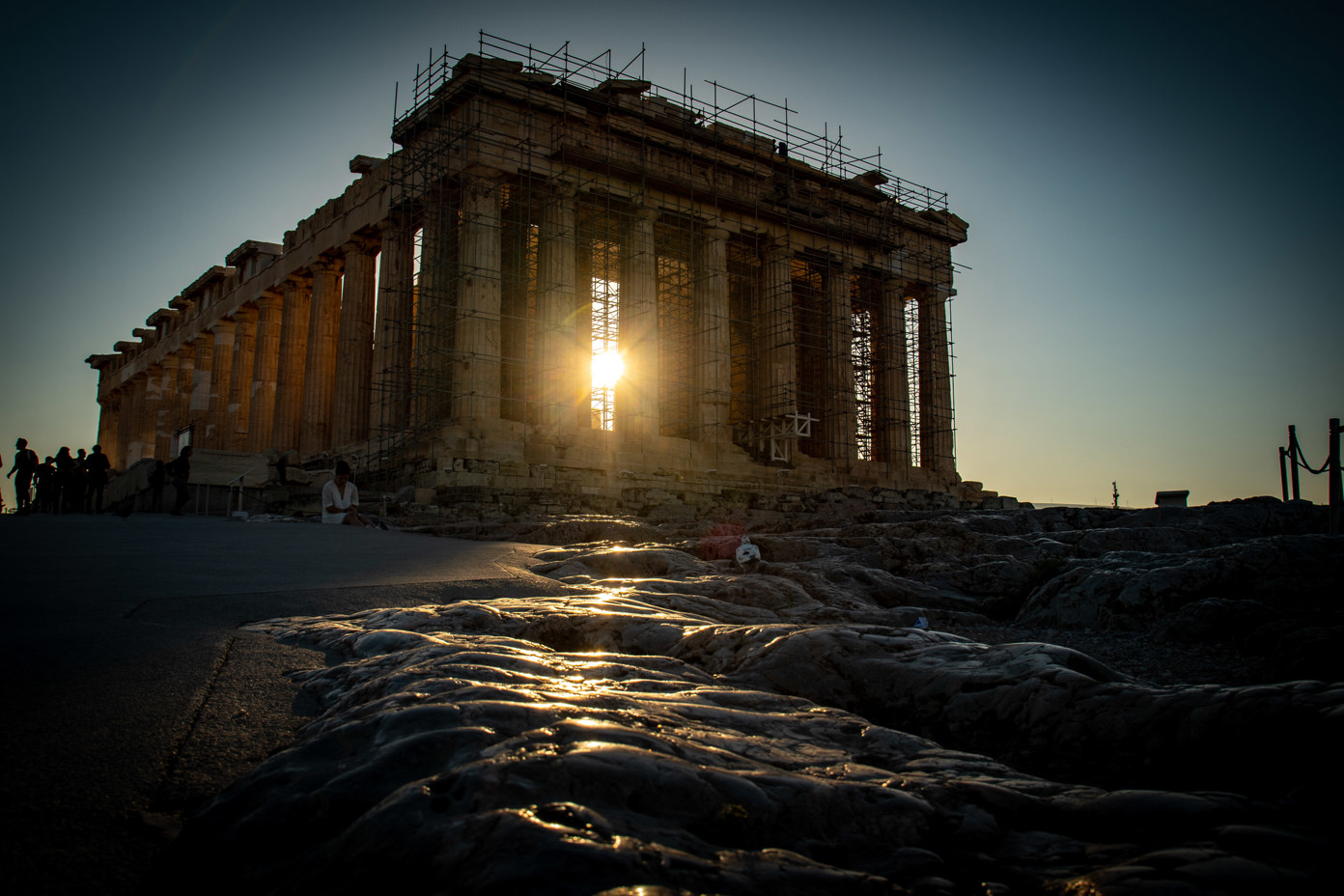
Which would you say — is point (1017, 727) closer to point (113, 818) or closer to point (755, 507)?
point (113, 818)

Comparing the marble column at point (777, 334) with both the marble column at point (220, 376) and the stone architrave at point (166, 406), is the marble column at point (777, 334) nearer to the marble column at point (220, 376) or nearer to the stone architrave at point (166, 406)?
the marble column at point (220, 376)

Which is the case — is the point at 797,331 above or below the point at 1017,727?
above

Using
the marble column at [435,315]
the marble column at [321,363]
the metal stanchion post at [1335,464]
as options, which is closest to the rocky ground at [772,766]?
the metal stanchion post at [1335,464]

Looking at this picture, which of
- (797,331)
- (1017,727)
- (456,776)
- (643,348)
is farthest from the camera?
(797,331)

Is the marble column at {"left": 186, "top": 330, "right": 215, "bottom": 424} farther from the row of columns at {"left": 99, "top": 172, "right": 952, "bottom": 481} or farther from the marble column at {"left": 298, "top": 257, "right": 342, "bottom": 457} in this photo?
the marble column at {"left": 298, "top": 257, "right": 342, "bottom": 457}

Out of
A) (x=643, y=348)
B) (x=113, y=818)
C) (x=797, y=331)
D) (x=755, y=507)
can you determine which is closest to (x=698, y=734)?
(x=113, y=818)

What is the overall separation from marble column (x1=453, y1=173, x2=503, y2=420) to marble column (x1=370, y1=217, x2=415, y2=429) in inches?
81.8

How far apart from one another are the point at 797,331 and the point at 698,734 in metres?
27.8

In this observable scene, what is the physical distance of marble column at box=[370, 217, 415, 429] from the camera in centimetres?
2108

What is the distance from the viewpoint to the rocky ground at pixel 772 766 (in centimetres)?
150

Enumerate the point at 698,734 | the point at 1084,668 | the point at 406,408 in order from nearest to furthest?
the point at 698,734 < the point at 1084,668 < the point at 406,408

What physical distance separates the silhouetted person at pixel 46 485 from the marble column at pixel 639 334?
13.6 metres

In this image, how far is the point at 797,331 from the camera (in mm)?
29188

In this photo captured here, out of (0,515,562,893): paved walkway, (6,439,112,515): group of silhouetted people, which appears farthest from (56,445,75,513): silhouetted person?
(0,515,562,893): paved walkway
